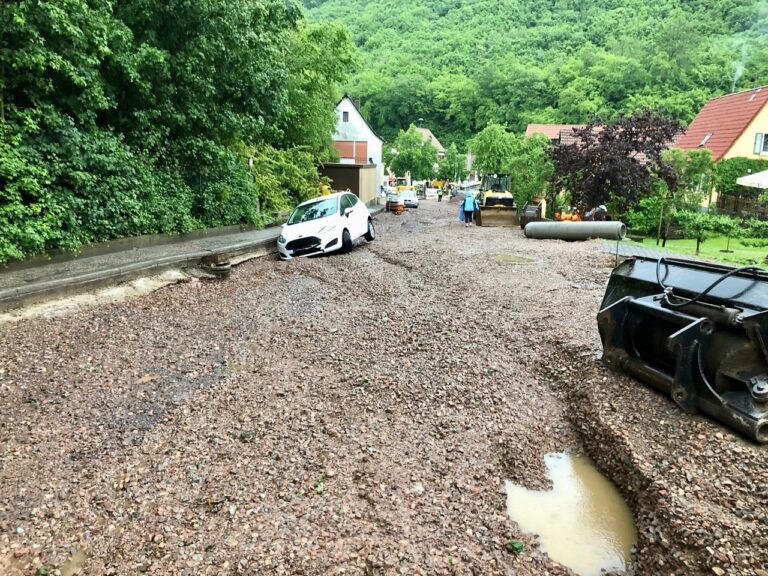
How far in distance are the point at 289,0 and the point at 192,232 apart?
7.01 m

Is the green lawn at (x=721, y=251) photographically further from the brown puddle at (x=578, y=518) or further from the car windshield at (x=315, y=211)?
the brown puddle at (x=578, y=518)

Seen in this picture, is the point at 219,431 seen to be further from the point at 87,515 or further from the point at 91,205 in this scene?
the point at 91,205

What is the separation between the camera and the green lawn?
14.4 metres

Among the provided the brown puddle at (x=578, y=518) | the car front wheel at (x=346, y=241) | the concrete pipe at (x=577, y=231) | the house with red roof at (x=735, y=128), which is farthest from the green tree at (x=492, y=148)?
the brown puddle at (x=578, y=518)

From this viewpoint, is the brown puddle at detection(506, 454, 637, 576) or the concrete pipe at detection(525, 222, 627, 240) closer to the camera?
the brown puddle at detection(506, 454, 637, 576)

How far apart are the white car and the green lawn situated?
9515 mm

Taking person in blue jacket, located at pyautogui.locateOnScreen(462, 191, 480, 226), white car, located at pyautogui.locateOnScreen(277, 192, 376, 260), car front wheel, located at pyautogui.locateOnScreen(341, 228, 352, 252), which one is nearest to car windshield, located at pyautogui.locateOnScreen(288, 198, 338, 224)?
white car, located at pyautogui.locateOnScreen(277, 192, 376, 260)

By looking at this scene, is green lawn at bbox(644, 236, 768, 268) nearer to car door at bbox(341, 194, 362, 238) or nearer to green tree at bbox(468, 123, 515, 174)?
car door at bbox(341, 194, 362, 238)

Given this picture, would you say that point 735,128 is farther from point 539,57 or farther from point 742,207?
point 539,57

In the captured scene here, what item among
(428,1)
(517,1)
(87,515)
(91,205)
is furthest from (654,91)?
(87,515)

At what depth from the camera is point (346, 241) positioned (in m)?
15.0

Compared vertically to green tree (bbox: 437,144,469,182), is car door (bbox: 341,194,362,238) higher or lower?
lower

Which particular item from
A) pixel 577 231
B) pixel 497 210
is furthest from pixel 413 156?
pixel 577 231

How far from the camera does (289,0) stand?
612 inches
